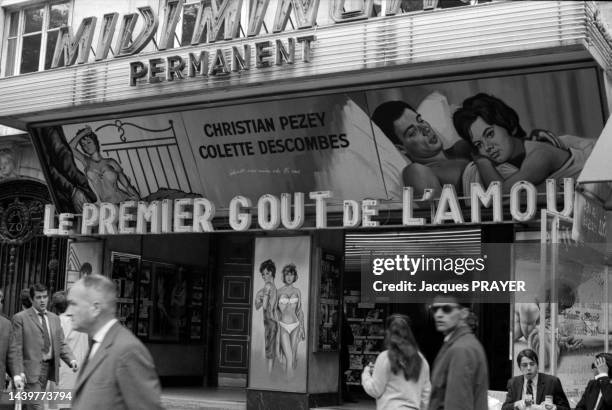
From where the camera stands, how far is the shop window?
18453mm

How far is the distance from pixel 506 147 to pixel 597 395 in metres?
4.87

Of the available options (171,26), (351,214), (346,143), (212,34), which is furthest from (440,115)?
(171,26)

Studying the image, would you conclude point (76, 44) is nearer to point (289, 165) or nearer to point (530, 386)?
point (289, 165)

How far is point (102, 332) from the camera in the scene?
5059mm

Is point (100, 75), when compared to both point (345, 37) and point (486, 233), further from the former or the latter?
point (486, 233)

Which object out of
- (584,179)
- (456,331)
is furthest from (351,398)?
(456,331)

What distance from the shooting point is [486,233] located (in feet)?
50.5

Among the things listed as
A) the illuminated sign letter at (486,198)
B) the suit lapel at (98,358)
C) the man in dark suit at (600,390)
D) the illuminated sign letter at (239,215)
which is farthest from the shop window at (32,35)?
the suit lapel at (98,358)

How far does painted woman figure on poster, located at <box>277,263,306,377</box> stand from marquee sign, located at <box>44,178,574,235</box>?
930 mm

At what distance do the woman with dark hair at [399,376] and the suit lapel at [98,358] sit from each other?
2.84 metres

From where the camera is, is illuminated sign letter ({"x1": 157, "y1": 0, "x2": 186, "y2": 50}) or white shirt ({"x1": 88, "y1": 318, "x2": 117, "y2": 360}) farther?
illuminated sign letter ({"x1": 157, "y1": 0, "x2": 186, "y2": 50})

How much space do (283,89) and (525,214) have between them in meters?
4.15

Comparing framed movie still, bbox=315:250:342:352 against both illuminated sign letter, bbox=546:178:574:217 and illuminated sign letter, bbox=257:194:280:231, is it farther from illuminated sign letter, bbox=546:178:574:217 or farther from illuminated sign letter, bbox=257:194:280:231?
illuminated sign letter, bbox=546:178:574:217

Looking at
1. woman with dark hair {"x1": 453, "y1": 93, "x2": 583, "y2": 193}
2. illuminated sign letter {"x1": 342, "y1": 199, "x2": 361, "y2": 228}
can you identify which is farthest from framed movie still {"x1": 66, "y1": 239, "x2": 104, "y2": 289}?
woman with dark hair {"x1": 453, "y1": 93, "x2": 583, "y2": 193}
